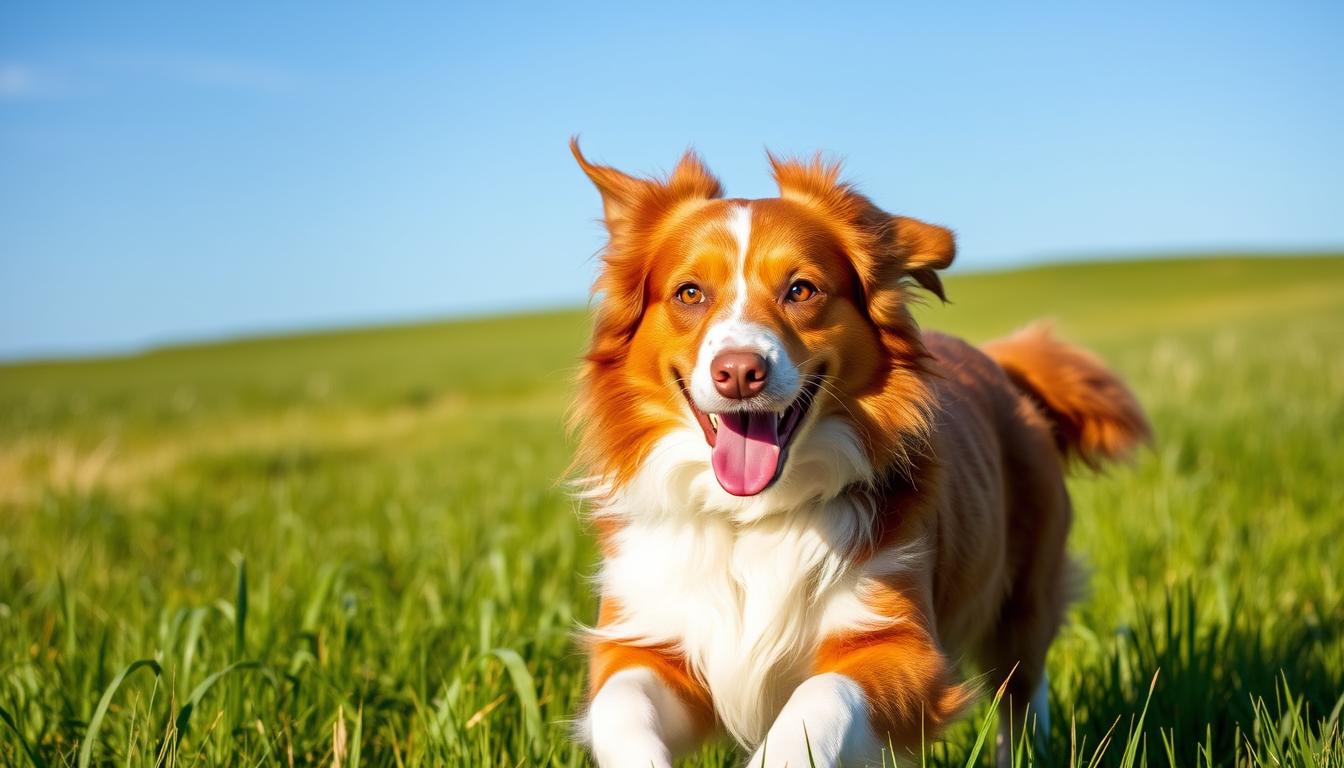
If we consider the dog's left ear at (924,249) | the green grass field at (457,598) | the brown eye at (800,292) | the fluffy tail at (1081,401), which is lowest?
the green grass field at (457,598)

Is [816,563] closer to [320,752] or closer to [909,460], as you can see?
[909,460]

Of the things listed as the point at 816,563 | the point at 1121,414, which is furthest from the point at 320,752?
the point at 1121,414

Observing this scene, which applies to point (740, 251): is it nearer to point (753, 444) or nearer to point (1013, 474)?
point (753, 444)

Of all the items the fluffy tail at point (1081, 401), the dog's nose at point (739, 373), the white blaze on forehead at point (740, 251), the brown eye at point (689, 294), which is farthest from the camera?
the fluffy tail at point (1081, 401)

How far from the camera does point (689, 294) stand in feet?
10.6

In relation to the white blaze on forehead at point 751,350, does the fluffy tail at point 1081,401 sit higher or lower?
lower

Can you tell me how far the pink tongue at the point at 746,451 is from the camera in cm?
295

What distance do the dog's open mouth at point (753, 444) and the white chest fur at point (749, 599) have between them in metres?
0.21

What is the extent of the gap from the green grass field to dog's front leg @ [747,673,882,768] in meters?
0.68

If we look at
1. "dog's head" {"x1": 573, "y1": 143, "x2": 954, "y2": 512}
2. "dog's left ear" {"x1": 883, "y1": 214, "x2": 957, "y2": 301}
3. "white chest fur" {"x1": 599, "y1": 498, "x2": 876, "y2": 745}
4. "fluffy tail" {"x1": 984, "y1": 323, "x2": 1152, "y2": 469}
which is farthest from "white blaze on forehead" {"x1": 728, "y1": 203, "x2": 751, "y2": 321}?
"fluffy tail" {"x1": 984, "y1": 323, "x2": 1152, "y2": 469}

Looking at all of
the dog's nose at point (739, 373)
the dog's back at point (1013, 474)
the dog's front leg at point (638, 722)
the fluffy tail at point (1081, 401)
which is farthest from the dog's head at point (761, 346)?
the fluffy tail at point (1081, 401)

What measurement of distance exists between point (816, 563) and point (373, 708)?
1.47 m

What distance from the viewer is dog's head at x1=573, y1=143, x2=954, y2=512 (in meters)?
2.97

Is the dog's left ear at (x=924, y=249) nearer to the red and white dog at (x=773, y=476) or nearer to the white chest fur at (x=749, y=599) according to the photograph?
the red and white dog at (x=773, y=476)
